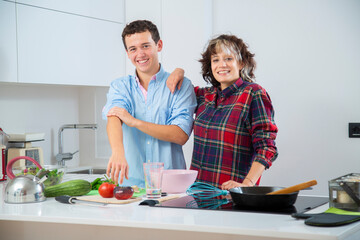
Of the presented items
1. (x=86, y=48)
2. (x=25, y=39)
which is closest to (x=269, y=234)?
(x=25, y=39)

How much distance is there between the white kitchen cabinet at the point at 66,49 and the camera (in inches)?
122

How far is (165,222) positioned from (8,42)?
6.64 ft

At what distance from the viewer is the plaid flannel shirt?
7.32ft

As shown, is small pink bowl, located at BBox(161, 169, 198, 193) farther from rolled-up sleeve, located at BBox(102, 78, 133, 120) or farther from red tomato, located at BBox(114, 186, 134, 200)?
rolled-up sleeve, located at BBox(102, 78, 133, 120)

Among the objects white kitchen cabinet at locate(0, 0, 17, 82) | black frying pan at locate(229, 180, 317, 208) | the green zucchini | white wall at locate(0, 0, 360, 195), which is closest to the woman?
black frying pan at locate(229, 180, 317, 208)

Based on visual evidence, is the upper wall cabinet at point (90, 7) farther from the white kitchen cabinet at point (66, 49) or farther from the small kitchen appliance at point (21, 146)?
the small kitchen appliance at point (21, 146)

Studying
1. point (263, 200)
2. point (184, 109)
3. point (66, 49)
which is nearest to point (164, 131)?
point (184, 109)

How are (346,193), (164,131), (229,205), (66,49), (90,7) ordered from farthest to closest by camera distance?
(90,7), (66,49), (164,131), (229,205), (346,193)

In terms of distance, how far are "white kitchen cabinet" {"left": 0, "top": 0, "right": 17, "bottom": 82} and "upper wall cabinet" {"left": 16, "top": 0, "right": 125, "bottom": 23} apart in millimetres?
106

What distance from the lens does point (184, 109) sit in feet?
7.73

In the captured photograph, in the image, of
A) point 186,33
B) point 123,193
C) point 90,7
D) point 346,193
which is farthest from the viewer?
point 186,33

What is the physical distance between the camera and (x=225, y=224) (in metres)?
1.36

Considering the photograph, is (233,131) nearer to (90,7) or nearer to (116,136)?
(116,136)

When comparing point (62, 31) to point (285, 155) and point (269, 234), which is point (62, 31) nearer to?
point (285, 155)
